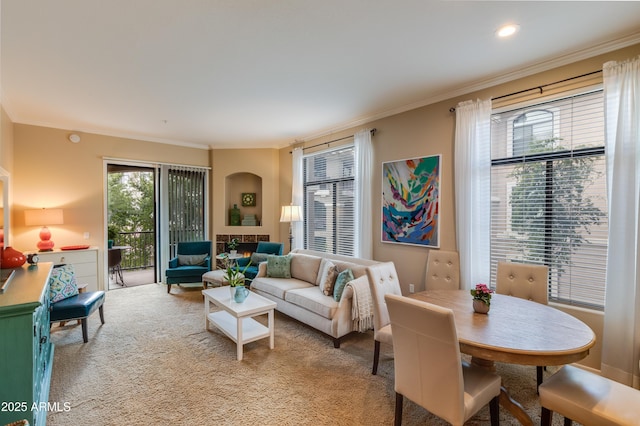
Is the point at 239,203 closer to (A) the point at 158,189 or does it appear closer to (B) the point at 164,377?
(A) the point at 158,189

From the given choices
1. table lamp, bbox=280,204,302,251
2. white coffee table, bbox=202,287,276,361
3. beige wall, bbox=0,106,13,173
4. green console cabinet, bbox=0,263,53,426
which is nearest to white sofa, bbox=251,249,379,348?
white coffee table, bbox=202,287,276,361

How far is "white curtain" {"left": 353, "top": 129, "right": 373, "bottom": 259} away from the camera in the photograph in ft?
14.6

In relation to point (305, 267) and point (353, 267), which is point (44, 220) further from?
point (353, 267)

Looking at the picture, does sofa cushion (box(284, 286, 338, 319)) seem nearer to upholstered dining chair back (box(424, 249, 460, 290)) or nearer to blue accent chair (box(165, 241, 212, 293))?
upholstered dining chair back (box(424, 249, 460, 290))

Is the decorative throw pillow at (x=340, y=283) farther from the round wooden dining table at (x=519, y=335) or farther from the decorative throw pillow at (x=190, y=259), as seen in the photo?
the decorative throw pillow at (x=190, y=259)

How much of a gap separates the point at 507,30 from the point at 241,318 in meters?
3.56

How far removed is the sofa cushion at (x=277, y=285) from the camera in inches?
157

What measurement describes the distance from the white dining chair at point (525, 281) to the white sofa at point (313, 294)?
1.36 m

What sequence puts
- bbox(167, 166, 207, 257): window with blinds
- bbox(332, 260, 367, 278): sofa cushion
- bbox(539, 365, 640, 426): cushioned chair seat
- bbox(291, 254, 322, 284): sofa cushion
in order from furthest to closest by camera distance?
bbox(167, 166, 207, 257): window with blinds
bbox(291, 254, 322, 284): sofa cushion
bbox(332, 260, 367, 278): sofa cushion
bbox(539, 365, 640, 426): cushioned chair seat

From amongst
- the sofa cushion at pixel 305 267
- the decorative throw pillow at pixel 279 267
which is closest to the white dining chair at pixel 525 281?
the sofa cushion at pixel 305 267

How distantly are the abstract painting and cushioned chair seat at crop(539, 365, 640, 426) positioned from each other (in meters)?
2.00

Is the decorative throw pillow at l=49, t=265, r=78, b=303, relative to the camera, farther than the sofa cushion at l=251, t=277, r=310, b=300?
No

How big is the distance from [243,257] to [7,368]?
14.3 ft

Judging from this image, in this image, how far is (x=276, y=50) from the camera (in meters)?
2.63
